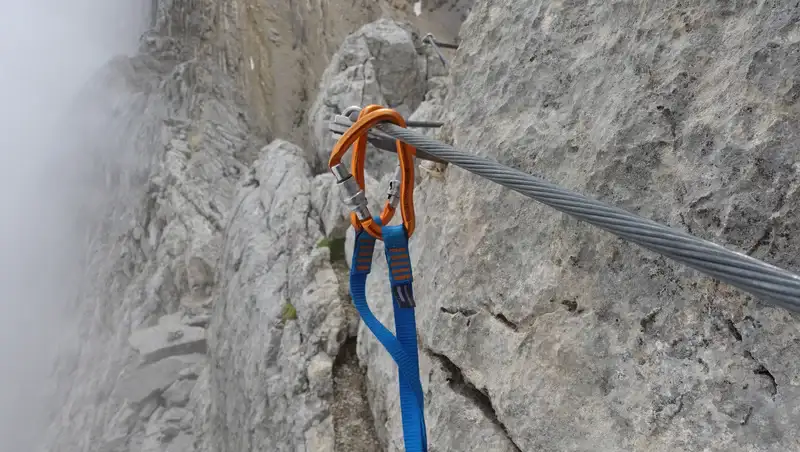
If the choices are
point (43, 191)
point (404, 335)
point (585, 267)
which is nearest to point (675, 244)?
point (585, 267)

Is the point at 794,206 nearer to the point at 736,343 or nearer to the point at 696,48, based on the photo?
the point at 736,343

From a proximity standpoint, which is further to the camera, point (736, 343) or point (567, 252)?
point (567, 252)

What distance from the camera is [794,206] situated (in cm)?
162

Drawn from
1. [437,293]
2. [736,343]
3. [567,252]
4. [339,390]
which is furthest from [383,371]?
[736,343]

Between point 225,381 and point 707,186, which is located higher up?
point 707,186

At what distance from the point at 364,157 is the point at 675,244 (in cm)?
154

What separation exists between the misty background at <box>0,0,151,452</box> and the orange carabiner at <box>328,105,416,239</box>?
19819 mm

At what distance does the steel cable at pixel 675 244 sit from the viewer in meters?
0.99

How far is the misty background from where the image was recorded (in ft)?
63.2

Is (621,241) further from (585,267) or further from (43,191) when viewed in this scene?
(43,191)

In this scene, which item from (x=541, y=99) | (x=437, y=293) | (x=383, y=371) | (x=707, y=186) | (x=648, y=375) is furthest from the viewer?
(x=383, y=371)

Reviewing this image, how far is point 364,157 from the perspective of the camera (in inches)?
93.2

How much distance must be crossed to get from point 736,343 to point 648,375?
384mm

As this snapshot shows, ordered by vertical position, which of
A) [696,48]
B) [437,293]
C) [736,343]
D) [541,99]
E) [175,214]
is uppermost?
[696,48]
